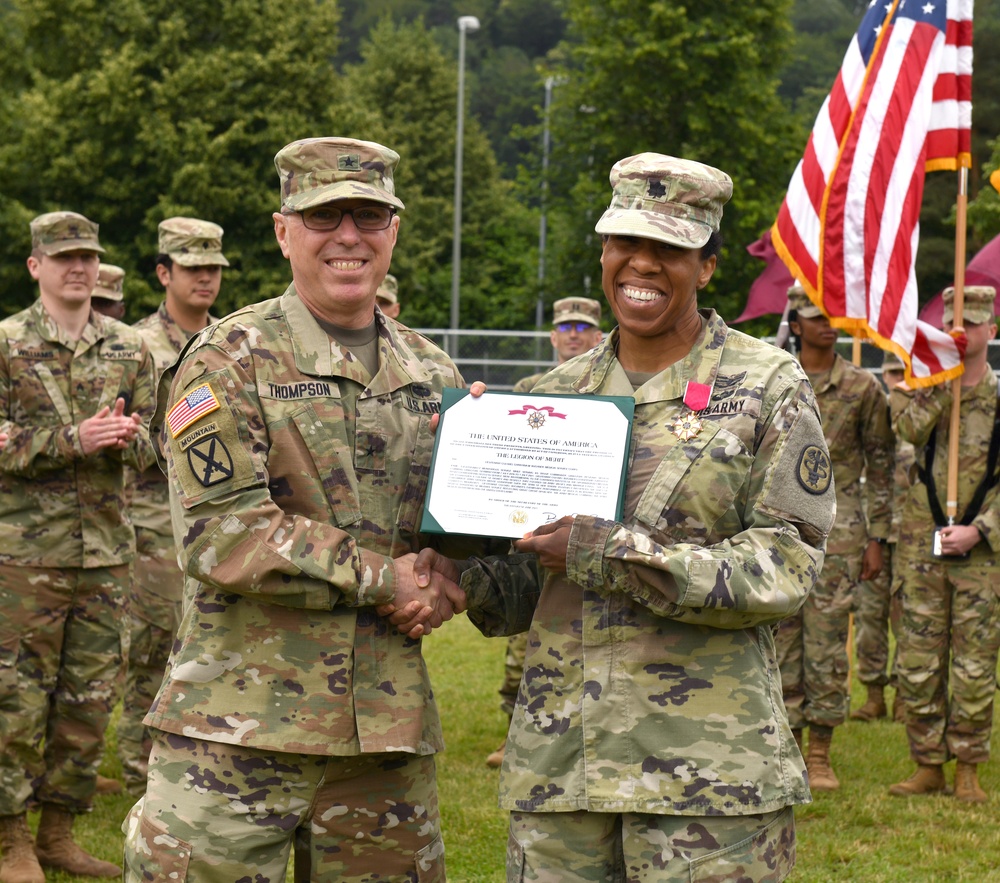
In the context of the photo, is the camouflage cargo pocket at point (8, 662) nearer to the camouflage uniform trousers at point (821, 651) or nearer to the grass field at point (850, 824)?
the grass field at point (850, 824)

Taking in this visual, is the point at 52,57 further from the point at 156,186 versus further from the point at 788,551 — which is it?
the point at 788,551

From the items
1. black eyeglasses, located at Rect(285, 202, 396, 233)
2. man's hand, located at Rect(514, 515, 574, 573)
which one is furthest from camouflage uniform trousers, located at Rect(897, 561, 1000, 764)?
black eyeglasses, located at Rect(285, 202, 396, 233)

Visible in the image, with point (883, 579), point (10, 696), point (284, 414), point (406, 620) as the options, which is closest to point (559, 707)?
point (406, 620)

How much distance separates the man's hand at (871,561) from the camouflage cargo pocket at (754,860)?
16.9 ft

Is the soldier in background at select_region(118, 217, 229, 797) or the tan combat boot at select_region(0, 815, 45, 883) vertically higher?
the soldier in background at select_region(118, 217, 229, 797)

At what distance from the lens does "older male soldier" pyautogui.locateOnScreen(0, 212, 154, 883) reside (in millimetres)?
5922

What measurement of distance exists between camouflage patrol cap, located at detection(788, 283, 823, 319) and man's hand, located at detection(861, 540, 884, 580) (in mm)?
1526

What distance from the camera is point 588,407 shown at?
3494 millimetres

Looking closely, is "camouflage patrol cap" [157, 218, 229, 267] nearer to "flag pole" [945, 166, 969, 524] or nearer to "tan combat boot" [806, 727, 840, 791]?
"flag pole" [945, 166, 969, 524]

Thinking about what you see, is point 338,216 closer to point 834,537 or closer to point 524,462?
point 524,462

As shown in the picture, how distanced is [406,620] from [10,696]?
3.18 m

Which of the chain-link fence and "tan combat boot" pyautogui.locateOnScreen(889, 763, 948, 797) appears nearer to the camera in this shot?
"tan combat boot" pyautogui.locateOnScreen(889, 763, 948, 797)

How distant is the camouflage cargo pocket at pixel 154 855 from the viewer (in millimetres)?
3430

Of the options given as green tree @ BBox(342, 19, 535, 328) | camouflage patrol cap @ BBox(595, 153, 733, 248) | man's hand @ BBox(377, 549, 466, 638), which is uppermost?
camouflage patrol cap @ BBox(595, 153, 733, 248)
